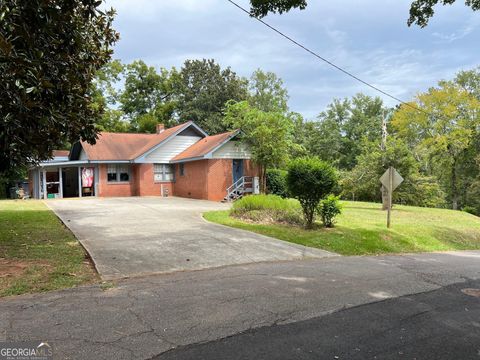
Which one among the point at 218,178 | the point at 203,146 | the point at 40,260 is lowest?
the point at 40,260

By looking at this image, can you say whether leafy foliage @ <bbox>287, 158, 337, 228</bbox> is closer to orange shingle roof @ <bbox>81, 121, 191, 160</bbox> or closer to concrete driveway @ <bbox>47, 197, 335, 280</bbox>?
concrete driveway @ <bbox>47, 197, 335, 280</bbox>

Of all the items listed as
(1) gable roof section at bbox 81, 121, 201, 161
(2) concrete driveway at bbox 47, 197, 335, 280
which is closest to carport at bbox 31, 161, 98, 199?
(1) gable roof section at bbox 81, 121, 201, 161

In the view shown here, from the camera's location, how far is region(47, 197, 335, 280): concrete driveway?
785cm

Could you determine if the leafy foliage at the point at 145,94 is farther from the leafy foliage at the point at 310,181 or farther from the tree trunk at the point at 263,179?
the leafy foliage at the point at 310,181

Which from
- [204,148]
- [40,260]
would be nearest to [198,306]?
[40,260]

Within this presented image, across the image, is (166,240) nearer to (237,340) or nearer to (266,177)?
(237,340)

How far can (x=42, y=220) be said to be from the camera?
13625mm

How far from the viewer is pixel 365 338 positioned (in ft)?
14.0

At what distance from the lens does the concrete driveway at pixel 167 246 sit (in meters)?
7.85

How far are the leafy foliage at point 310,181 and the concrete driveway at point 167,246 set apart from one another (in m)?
2.31

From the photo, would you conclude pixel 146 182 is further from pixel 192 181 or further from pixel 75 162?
pixel 75 162

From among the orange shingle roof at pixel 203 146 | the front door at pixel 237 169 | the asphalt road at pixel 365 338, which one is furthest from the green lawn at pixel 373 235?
the front door at pixel 237 169

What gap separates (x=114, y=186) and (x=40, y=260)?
69.0 ft

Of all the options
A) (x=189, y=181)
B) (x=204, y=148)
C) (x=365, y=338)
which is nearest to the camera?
(x=365, y=338)
